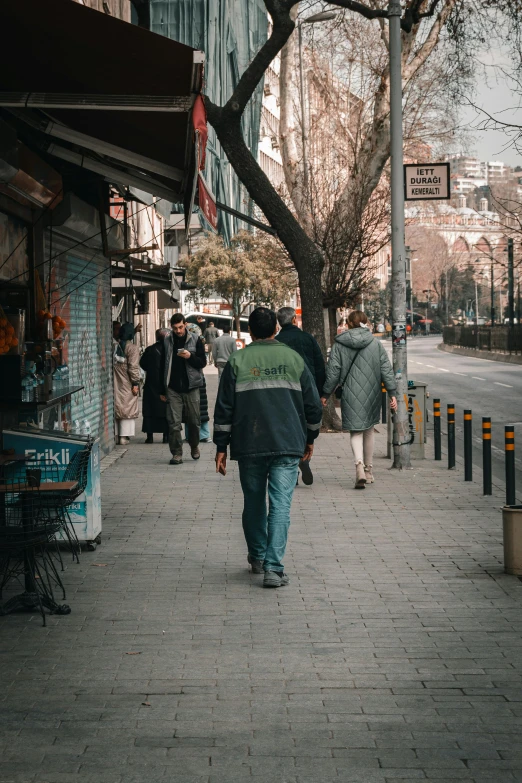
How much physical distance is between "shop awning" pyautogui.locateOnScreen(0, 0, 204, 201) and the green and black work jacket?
1.58 meters

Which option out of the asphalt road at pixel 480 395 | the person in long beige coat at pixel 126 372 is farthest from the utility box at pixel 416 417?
the person in long beige coat at pixel 126 372

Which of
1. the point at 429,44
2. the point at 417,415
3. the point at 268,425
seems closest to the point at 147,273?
the point at 417,415

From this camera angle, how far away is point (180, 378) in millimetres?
14477

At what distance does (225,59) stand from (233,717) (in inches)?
2103

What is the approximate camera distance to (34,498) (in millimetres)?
6832

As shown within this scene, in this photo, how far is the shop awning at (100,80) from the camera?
620 cm

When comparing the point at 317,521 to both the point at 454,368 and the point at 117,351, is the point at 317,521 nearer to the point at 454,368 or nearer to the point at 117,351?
the point at 117,351

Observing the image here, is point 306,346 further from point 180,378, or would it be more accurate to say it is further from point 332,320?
A: point 332,320

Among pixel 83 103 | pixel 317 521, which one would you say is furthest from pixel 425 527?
pixel 83 103

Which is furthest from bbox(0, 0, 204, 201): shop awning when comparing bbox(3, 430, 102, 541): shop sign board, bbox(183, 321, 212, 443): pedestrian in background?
bbox(183, 321, 212, 443): pedestrian in background

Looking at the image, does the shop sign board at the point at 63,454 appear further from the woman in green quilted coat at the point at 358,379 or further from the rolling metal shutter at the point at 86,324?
the woman in green quilted coat at the point at 358,379

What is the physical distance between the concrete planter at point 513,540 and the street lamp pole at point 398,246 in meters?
5.67

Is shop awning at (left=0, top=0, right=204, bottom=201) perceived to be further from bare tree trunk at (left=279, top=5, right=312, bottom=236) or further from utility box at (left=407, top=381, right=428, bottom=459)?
bare tree trunk at (left=279, top=5, right=312, bottom=236)

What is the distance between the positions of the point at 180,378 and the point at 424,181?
152 inches
